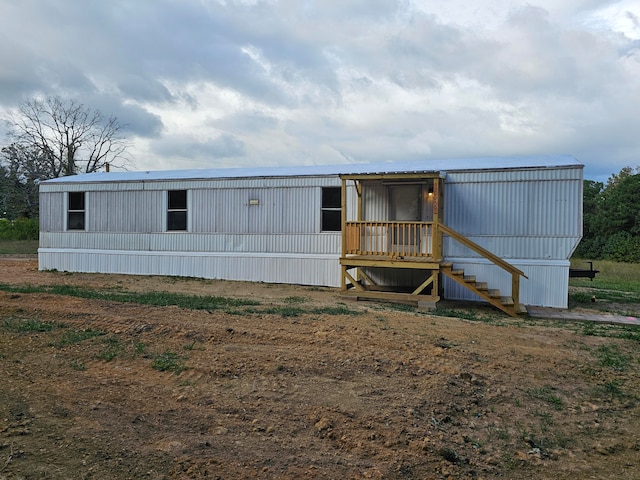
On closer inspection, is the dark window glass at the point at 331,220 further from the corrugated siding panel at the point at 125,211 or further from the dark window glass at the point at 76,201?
the dark window glass at the point at 76,201

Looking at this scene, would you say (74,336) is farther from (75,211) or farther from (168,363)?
(75,211)

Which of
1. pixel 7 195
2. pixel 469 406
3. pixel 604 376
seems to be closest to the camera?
pixel 469 406

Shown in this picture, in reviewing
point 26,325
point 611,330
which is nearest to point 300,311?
point 26,325

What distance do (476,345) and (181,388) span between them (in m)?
4.06

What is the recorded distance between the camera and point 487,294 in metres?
10.6

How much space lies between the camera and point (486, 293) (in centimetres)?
1064

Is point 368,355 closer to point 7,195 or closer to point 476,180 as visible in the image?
point 476,180

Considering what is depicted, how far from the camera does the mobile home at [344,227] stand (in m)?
11.1

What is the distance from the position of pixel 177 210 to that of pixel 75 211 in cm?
369

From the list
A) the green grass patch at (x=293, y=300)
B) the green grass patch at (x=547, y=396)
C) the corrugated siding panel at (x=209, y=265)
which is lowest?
the green grass patch at (x=547, y=396)

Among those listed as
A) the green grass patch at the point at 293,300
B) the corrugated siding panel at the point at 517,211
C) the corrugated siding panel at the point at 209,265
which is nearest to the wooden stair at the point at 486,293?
the corrugated siding panel at the point at 517,211

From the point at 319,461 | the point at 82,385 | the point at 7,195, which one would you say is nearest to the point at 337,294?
the point at 82,385

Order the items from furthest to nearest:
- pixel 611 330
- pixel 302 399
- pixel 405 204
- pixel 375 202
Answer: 1. pixel 375 202
2. pixel 405 204
3. pixel 611 330
4. pixel 302 399

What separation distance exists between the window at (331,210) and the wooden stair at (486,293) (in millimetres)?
3375
